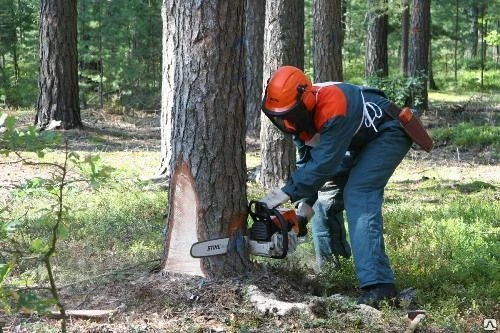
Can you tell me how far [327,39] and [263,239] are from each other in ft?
22.9

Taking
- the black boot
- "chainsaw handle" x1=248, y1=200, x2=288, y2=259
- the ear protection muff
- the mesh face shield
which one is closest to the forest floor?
the black boot

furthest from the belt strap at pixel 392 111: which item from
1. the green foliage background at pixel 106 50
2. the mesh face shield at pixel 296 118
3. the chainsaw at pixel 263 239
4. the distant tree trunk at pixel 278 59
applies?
the green foliage background at pixel 106 50

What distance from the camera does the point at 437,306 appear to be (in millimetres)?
4199

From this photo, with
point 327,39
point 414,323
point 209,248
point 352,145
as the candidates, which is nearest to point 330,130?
point 352,145

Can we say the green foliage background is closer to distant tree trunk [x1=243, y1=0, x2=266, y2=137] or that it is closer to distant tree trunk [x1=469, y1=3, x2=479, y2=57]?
distant tree trunk [x1=243, y1=0, x2=266, y2=137]

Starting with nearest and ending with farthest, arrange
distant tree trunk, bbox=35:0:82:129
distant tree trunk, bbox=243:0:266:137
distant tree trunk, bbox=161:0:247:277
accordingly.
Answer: distant tree trunk, bbox=161:0:247:277, distant tree trunk, bbox=35:0:82:129, distant tree trunk, bbox=243:0:266:137

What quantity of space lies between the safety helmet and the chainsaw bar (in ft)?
2.97

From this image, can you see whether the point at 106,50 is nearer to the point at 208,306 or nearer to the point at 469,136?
the point at 469,136

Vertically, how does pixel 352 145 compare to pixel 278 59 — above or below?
below

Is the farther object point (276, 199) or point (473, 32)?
point (473, 32)

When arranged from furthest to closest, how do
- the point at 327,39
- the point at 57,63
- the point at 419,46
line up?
the point at 419,46
the point at 57,63
the point at 327,39

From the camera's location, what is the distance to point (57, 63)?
1186 centimetres

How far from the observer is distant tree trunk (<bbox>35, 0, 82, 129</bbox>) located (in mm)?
11672

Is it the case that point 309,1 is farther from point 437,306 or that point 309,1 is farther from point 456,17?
point 437,306
